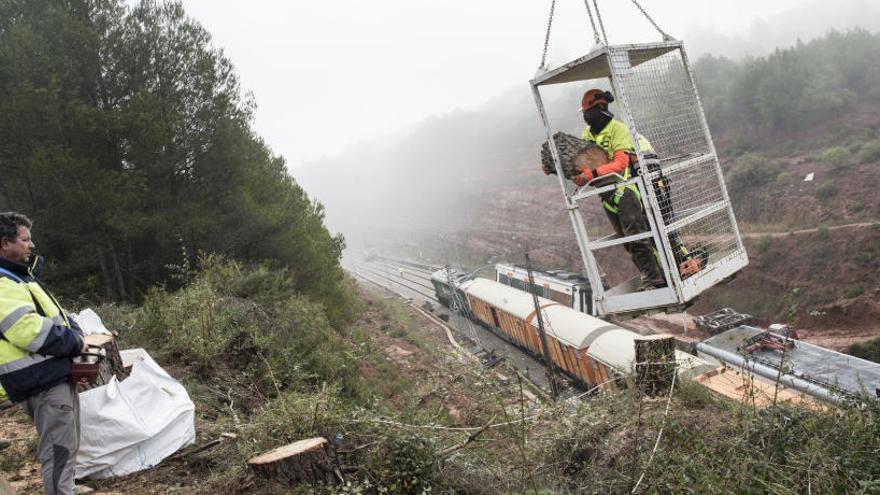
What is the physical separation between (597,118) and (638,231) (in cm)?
114

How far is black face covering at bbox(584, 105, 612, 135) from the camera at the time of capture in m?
5.27

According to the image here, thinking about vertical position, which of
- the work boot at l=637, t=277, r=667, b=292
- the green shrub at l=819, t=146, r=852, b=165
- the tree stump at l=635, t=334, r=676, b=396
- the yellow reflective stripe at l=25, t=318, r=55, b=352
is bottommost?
the green shrub at l=819, t=146, r=852, b=165

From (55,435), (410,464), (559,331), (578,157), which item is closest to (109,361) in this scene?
(55,435)

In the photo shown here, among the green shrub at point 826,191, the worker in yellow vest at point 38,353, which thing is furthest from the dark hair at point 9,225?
the green shrub at point 826,191

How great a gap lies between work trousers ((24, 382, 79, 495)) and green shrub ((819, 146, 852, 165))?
37.6m

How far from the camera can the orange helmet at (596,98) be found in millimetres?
5177

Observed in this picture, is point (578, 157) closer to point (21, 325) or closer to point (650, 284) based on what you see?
point (650, 284)

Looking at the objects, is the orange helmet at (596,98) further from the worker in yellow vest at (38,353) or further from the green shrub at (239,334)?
the worker in yellow vest at (38,353)

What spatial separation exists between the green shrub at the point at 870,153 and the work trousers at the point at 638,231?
33244 mm

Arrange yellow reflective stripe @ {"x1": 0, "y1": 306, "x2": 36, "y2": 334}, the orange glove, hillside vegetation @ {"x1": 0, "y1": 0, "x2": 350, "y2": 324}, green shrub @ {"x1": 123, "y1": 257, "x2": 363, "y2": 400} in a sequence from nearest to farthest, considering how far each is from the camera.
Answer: yellow reflective stripe @ {"x1": 0, "y1": 306, "x2": 36, "y2": 334} < the orange glove < green shrub @ {"x1": 123, "y1": 257, "x2": 363, "y2": 400} < hillside vegetation @ {"x1": 0, "y1": 0, "x2": 350, "y2": 324}

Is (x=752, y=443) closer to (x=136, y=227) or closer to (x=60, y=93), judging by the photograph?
(x=136, y=227)

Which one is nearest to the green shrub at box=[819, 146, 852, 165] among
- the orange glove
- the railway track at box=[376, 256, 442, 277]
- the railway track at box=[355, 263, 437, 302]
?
the railway track at box=[355, 263, 437, 302]

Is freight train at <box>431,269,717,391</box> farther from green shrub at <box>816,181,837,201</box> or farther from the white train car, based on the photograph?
green shrub at <box>816,181,837,201</box>

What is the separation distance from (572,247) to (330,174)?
113276mm
